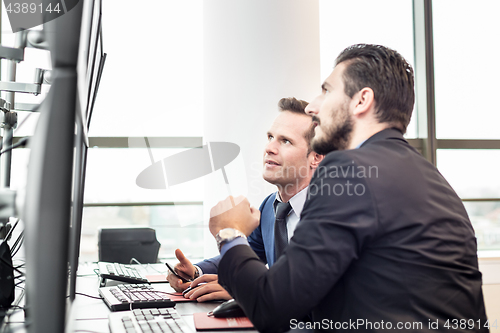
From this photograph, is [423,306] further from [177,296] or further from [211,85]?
[211,85]

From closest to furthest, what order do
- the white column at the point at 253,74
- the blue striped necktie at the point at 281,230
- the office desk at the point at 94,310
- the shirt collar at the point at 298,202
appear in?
the office desk at the point at 94,310, the blue striped necktie at the point at 281,230, the shirt collar at the point at 298,202, the white column at the point at 253,74

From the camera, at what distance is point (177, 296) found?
1.20 metres

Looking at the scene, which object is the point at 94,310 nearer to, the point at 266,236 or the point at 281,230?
the point at 281,230

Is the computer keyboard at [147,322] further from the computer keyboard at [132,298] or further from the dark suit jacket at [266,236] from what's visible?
the dark suit jacket at [266,236]

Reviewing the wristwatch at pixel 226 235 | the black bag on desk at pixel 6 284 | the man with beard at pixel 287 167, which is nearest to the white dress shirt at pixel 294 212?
the man with beard at pixel 287 167

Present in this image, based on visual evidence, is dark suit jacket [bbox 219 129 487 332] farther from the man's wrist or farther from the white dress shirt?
the white dress shirt

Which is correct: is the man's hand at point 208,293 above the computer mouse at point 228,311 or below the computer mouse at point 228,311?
below

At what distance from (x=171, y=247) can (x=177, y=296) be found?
2.01 meters

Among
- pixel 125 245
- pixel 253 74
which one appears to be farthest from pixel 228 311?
pixel 253 74

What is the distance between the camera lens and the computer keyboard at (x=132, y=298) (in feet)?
3.26

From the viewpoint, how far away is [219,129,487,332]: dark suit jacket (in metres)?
0.75

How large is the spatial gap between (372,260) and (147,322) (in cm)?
47

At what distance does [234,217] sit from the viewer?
3.37ft

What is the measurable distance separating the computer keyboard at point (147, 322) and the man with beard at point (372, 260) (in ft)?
0.44
